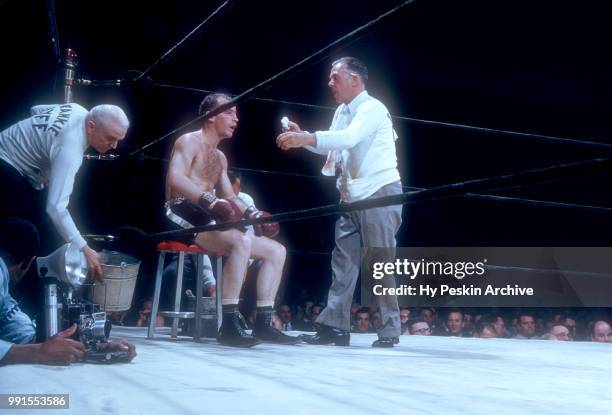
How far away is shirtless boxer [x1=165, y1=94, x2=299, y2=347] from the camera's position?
73.9 inches

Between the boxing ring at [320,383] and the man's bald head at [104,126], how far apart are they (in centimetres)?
56

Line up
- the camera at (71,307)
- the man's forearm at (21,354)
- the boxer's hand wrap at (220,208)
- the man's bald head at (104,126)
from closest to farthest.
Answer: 1. the man's forearm at (21,354)
2. the camera at (71,307)
3. the man's bald head at (104,126)
4. the boxer's hand wrap at (220,208)

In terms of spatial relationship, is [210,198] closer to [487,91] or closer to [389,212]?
[389,212]

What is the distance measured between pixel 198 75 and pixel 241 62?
339 mm

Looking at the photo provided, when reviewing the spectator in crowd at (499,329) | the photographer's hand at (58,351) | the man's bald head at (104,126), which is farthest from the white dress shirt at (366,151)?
the spectator in crowd at (499,329)

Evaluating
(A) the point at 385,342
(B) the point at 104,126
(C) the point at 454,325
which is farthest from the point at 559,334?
(B) the point at 104,126

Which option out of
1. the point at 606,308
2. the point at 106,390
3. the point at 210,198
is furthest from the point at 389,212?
the point at 606,308

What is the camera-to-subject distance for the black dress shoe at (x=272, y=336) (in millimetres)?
1928

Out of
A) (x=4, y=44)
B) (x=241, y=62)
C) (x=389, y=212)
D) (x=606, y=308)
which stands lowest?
(x=606, y=308)

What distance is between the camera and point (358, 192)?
1991 millimetres

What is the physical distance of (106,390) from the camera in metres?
0.85
